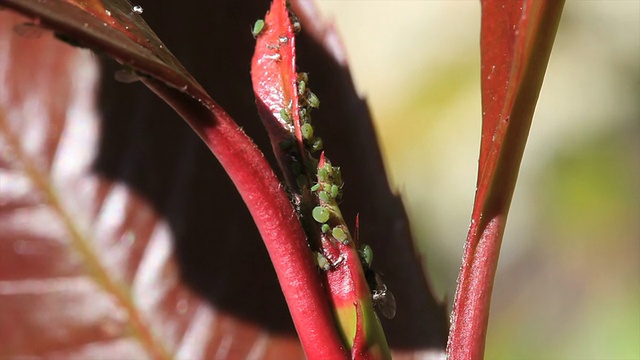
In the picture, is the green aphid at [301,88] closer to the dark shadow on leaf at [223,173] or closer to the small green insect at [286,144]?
the small green insect at [286,144]

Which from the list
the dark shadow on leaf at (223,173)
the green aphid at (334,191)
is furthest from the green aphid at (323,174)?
the dark shadow on leaf at (223,173)

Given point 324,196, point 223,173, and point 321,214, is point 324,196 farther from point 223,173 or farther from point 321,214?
point 223,173

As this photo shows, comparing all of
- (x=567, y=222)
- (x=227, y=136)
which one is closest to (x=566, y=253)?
(x=567, y=222)

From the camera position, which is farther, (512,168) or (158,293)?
(158,293)

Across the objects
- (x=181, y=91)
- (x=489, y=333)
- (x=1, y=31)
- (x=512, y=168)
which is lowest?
(x=489, y=333)

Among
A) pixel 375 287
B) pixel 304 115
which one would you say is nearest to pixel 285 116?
pixel 304 115

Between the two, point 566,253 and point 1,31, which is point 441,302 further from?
point 1,31

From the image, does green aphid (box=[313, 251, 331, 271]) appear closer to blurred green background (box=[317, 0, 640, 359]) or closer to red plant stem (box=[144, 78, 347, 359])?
red plant stem (box=[144, 78, 347, 359])
